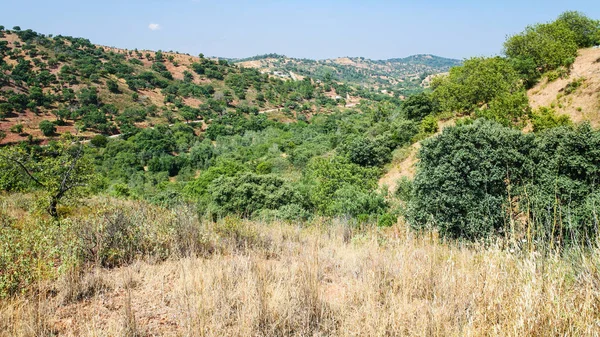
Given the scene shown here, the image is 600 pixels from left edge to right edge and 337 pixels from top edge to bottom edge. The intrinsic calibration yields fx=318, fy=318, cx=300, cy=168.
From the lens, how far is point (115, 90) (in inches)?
2630

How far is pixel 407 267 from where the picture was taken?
385 centimetres

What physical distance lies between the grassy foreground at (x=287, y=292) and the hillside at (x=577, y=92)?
21.1m

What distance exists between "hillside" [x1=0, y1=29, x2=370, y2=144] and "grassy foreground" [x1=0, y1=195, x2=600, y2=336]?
1571 inches

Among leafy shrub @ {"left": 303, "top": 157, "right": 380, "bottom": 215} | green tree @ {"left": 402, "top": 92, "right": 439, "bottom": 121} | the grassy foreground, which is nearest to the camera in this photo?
the grassy foreground

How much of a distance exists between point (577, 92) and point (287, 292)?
27464 mm

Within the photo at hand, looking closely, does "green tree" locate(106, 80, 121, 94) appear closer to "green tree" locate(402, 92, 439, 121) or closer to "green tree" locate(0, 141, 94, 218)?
"green tree" locate(402, 92, 439, 121)

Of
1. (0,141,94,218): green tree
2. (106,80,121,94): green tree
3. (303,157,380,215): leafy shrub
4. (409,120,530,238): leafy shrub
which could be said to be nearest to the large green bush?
(409,120,530,238): leafy shrub

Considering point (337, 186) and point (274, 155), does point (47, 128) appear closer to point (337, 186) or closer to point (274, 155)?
point (274, 155)

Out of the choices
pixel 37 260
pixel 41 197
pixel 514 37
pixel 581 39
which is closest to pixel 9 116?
pixel 41 197

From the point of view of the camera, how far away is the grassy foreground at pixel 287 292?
102 inches

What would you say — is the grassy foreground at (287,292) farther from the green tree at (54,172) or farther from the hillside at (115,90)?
the hillside at (115,90)

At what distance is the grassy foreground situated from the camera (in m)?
2.59

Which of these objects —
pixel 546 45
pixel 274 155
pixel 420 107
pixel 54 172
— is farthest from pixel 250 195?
pixel 546 45

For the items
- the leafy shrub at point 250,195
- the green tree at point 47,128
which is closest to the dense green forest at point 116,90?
the green tree at point 47,128
